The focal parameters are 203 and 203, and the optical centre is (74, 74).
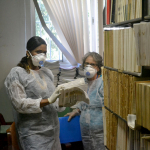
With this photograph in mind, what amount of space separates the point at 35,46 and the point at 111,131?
3.02ft

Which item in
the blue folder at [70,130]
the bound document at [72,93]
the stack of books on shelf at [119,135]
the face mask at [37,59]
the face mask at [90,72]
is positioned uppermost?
the face mask at [37,59]

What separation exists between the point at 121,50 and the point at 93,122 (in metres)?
0.83

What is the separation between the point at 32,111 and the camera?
1499 millimetres

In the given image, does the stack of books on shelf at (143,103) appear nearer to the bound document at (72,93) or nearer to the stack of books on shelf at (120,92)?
the stack of books on shelf at (120,92)

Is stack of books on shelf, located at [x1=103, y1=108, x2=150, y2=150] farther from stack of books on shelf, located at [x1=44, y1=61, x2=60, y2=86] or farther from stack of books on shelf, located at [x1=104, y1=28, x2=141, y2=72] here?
stack of books on shelf, located at [x1=44, y1=61, x2=60, y2=86]

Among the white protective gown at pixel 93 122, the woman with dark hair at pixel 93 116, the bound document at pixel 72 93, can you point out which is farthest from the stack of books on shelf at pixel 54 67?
the bound document at pixel 72 93

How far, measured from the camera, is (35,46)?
1.71 meters

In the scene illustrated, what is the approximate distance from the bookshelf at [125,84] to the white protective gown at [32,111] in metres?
0.48

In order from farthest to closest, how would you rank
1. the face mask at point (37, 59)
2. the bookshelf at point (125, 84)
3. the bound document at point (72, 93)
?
1. the face mask at point (37, 59)
2. the bound document at point (72, 93)
3. the bookshelf at point (125, 84)

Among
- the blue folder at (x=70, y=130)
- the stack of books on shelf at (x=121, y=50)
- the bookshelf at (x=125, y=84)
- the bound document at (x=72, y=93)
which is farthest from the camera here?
the blue folder at (x=70, y=130)

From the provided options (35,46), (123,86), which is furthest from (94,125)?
(35,46)

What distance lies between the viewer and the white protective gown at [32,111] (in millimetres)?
1494

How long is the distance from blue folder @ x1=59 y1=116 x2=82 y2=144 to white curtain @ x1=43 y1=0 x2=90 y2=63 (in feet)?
3.35

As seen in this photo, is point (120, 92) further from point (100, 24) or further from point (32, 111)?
point (100, 24)
